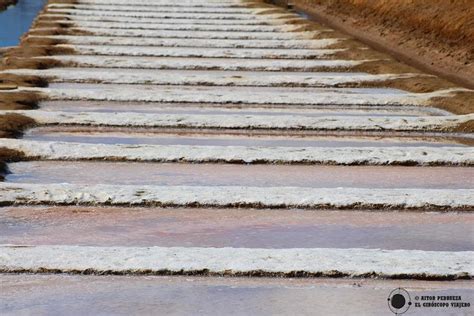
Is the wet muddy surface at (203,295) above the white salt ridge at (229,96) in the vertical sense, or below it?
above

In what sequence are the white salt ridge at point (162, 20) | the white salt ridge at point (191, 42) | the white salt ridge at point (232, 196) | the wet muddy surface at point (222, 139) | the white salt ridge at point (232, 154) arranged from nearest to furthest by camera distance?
the white salt ridge at point (232, 196) → the white salt ridge at point (232, 154) → the wet muddy surface at point (222, 139) → the white salt ridge at point (191, 42) → the white salt ridge at point (162, 20)

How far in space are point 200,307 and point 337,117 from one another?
253 centimetres

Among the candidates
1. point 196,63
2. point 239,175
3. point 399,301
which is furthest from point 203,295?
point 196,63

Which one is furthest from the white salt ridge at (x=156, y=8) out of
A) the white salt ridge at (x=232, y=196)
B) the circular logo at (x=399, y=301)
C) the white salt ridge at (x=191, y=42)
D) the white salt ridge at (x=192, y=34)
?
the circular logo at (x=399, y=301)

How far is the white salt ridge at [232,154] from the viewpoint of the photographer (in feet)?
12.9

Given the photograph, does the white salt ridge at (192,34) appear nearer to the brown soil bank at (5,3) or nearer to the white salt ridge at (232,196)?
the brown soil bank at (5,3)

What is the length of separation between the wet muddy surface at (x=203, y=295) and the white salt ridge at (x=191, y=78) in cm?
333

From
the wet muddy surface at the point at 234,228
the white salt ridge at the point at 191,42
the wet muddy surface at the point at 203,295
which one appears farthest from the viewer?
the white salt ridge at the point at 191,42

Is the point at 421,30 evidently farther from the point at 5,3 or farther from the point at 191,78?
the point at 5,3

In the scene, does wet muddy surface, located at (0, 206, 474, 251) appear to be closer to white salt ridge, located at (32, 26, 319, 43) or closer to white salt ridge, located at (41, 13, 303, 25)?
white salt ridge, located at (32, 26, 319, 43)

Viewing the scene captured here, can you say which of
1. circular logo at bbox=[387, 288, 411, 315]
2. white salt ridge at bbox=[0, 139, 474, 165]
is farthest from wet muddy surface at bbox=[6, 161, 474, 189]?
circular logo at bbox=[387, 288, 411, 315]

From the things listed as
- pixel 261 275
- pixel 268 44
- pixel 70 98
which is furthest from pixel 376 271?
pixel 268 44

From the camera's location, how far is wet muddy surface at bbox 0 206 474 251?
2.95m

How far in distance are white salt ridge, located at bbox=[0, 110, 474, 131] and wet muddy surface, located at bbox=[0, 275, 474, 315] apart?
202 centimetres
